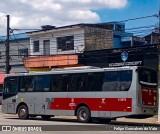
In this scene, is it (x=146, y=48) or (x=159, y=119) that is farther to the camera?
(x=146, y=48)

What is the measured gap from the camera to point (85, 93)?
2183 centimetres

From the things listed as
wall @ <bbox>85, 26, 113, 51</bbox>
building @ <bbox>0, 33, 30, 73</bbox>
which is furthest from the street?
building @ <bbox>0, 33, 30, 73</bbox>

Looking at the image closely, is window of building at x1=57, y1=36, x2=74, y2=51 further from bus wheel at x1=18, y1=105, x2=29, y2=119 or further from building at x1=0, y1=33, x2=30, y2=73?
bus wheel at x1=18, y1=105, x2=29, y2=119

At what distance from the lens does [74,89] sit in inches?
882

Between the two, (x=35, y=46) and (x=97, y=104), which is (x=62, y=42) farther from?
(x=97, y=104)

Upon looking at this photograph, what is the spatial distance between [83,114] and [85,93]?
1.15m

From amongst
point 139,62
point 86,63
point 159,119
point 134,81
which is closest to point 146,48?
point 139,62

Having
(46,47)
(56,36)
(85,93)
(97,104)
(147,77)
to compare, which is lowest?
(97,104)

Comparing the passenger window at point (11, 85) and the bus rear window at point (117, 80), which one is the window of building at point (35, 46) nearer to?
the passenger window at point (11, 85)

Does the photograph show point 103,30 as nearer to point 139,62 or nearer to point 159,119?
point 139,62

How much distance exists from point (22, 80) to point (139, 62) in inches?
435

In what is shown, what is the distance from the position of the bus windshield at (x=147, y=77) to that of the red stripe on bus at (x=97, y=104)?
4.02 feet

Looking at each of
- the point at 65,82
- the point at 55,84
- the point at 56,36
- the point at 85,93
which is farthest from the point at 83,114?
the point at 56,36

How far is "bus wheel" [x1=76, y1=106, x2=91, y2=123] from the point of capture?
70.6 feet
